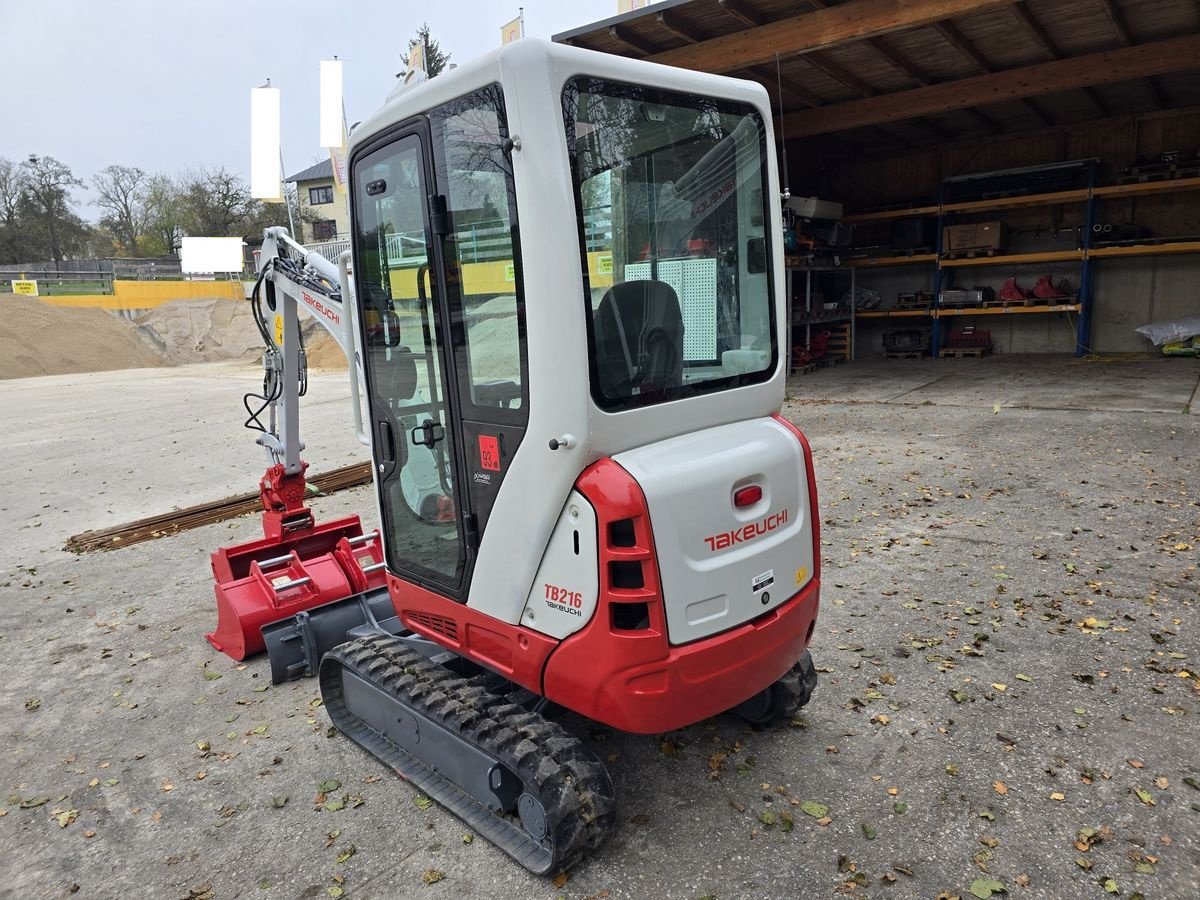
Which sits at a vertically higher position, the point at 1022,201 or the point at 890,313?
the point at 1022,201

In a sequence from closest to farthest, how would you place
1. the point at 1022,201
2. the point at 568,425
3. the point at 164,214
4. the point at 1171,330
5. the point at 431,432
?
the point at 568,425, the point at 431,432, the point at 1171,330, the point at 1022,201, the point at 164,214

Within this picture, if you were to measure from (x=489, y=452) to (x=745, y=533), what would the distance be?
97 cm

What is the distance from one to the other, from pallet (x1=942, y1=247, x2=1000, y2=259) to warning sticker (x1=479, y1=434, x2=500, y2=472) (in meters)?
15.2

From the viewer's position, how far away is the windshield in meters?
2.61

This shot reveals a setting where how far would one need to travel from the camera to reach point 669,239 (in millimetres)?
2967

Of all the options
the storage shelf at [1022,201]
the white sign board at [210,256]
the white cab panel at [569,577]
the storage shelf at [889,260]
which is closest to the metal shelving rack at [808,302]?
the storage shelf at [889,260]

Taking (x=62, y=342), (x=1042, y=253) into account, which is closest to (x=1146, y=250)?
(x=1042, y=253)

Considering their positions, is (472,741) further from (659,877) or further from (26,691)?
(26,691)

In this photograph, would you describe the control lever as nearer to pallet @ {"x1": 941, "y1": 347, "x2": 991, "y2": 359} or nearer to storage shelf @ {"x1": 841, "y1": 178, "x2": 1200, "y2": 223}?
storage shelf @ {"x1": 841, "y1": 178, "x2": 1200, "y2": 223}

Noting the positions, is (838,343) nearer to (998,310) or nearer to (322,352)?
(998,310)

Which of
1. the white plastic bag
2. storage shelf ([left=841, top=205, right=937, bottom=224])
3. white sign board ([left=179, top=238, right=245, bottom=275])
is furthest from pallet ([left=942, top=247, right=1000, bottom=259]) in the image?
white sign board ([left=179, top=238, right=245, bottom=275])

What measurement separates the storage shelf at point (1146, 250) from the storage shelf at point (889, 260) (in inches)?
109

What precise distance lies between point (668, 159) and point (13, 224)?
57.9 meters

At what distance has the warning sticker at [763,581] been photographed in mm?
2842
